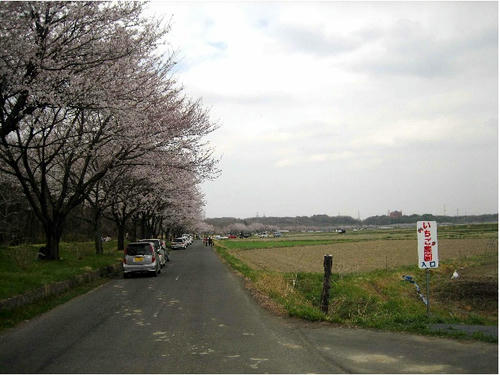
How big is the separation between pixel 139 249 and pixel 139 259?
1.93 ft

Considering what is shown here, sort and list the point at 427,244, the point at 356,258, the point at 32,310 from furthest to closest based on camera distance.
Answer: the point at 356,258, the point at 32,310, the point at 427,244

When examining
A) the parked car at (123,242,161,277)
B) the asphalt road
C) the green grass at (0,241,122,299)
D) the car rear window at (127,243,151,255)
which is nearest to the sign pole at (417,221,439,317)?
the asphalt road

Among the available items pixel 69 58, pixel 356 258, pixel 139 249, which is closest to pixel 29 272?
pixel 139 249

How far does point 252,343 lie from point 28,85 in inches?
306

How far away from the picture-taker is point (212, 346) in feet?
24.9

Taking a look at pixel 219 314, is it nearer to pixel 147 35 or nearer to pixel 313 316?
pixel 313 316

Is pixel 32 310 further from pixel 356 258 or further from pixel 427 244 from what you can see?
pixel 356 258

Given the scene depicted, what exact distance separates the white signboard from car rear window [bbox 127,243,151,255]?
14.5 m

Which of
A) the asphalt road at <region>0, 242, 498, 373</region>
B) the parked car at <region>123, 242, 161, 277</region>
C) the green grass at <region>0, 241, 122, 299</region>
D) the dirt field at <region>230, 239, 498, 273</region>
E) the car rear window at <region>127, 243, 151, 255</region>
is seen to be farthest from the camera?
the dirt field at <region>230, 239, 498, 273</region>

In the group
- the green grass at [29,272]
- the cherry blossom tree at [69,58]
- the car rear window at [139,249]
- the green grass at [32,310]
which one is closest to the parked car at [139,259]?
the car rear window at [139,249]

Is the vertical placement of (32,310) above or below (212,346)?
below

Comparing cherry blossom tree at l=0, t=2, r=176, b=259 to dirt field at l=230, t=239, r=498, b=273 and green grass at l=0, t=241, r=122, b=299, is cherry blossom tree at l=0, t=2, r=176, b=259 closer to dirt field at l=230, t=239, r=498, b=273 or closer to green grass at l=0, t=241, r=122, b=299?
green grass at l=0, t=241, r=122, b=299

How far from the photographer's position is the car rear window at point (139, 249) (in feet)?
70.0

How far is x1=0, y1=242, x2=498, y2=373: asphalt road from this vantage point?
6.29 metres
